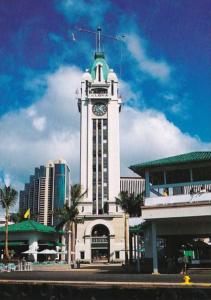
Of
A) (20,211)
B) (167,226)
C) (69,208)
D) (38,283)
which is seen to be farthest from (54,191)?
(38,283)

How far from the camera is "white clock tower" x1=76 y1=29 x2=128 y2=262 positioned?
290ft

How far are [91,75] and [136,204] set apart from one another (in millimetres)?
41447

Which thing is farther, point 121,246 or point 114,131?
point 114,131

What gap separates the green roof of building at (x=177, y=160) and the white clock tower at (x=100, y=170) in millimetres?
48098

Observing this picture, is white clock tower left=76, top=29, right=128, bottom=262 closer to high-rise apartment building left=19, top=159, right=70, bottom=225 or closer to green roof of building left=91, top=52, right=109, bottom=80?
green roof of building left=91, top=52, right=109, bottom=80

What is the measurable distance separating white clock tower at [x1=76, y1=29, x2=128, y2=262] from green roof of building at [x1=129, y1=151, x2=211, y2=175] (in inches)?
1894

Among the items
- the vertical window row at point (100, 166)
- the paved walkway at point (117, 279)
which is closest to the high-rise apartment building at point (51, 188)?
the vertical window row at point (100, 166)

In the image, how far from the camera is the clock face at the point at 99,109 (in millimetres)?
96625

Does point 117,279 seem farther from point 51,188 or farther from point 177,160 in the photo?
point 51,188

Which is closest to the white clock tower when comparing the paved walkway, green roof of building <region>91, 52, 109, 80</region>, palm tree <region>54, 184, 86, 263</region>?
green roof of building <region>91, 52, 109, 80</region>

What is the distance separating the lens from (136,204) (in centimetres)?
7119

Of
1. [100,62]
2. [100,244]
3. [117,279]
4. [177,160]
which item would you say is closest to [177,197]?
[177,160]

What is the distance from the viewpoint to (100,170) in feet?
302

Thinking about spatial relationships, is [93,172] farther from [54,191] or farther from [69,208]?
[54,191]
